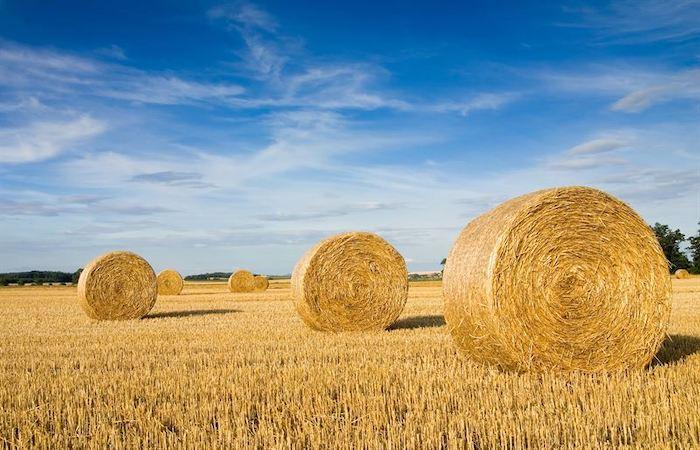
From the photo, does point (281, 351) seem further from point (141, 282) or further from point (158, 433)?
point (141, 282)

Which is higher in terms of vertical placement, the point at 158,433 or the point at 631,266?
the point at 631,266

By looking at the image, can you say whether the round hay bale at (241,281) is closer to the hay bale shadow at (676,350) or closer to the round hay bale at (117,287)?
the round hay bale at (117,287)

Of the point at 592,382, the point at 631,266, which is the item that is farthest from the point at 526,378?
the point at 631,266

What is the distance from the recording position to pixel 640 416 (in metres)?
4.92

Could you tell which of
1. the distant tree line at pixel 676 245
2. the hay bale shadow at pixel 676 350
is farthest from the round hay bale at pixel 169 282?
the distant tree line at pixel 676 245

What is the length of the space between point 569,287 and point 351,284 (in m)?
5.81

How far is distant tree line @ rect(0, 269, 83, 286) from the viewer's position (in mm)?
60222

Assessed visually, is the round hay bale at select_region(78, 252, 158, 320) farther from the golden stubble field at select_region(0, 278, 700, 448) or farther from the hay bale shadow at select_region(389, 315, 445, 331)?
the hay bale shadow at select_region(389, 315, 445, 331)

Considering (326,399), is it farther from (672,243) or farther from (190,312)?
(672,243)

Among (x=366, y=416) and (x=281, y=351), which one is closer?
(x=366, y=416)

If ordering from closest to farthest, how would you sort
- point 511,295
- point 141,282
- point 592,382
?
1. point 592,382
2. point 511,295
3. point 141,282

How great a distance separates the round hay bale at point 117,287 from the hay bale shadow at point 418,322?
690 cm

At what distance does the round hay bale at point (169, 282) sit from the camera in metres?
31.8

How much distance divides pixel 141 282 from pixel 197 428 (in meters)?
13.0
